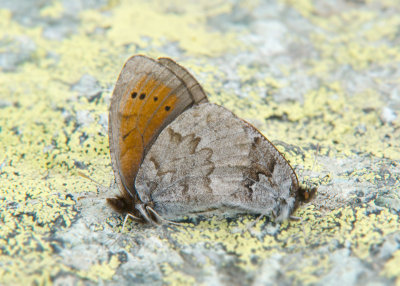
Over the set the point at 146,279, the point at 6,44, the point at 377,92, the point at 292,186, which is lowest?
the point at 146,279

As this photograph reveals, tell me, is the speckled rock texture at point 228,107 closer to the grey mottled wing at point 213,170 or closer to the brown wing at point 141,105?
the grey mottled wing at point 213,170

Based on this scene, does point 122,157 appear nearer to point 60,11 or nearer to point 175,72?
point 175,72

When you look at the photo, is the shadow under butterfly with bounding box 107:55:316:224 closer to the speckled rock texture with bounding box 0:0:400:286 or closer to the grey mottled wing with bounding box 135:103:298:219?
the grey mottled wing with bounding box 135:103:298:219

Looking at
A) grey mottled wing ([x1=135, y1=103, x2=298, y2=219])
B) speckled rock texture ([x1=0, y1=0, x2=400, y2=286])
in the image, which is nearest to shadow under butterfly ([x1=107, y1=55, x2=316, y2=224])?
grey mottled wing ([x1=135, y1=103, x2=298, y2=219])

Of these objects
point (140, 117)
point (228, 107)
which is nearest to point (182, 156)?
point (140, 117)

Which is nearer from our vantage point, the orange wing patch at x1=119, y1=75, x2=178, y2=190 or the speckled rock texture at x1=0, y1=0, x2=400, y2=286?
the speckled rock texture at x1=0, y1=0, x2=400, y2=286

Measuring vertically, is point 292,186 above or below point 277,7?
below

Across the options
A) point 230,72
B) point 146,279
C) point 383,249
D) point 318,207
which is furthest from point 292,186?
point 230,72
